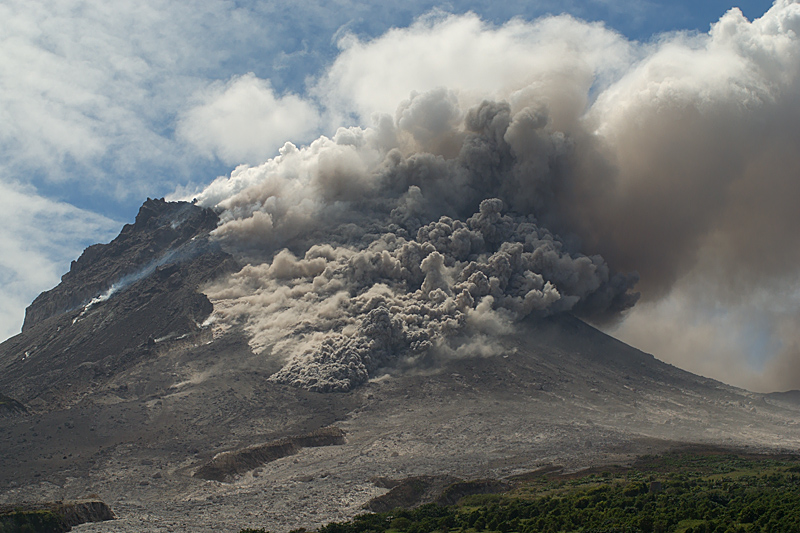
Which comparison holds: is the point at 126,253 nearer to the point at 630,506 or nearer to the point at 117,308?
the point at 117,308

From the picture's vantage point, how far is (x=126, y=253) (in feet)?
486

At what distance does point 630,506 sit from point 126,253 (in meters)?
123

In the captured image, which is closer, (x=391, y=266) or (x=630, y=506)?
(x=630, y=506)

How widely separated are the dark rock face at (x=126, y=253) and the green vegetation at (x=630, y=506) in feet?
304

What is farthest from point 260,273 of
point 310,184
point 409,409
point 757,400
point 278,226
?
point 757,400

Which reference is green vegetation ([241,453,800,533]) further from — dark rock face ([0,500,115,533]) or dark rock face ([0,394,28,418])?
dark rock face ([0,394,28,418])

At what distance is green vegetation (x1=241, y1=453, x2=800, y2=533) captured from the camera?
36.8 metres

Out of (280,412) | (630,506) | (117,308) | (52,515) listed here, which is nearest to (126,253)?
(117,308)

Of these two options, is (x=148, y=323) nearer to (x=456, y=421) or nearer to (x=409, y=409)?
(x=409, y=409)

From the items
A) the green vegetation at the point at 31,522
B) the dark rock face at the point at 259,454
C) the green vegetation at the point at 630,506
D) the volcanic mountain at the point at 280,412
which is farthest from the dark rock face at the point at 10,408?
the green vegetation at the point at 630,506

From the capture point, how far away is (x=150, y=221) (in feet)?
518

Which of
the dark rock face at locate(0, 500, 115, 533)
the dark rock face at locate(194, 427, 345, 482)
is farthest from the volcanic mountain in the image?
the dark rock face at locate(0, 500, 115, 533)

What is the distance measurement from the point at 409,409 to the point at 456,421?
284 inches

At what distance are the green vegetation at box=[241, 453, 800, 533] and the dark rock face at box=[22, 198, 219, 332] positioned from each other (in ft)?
304
